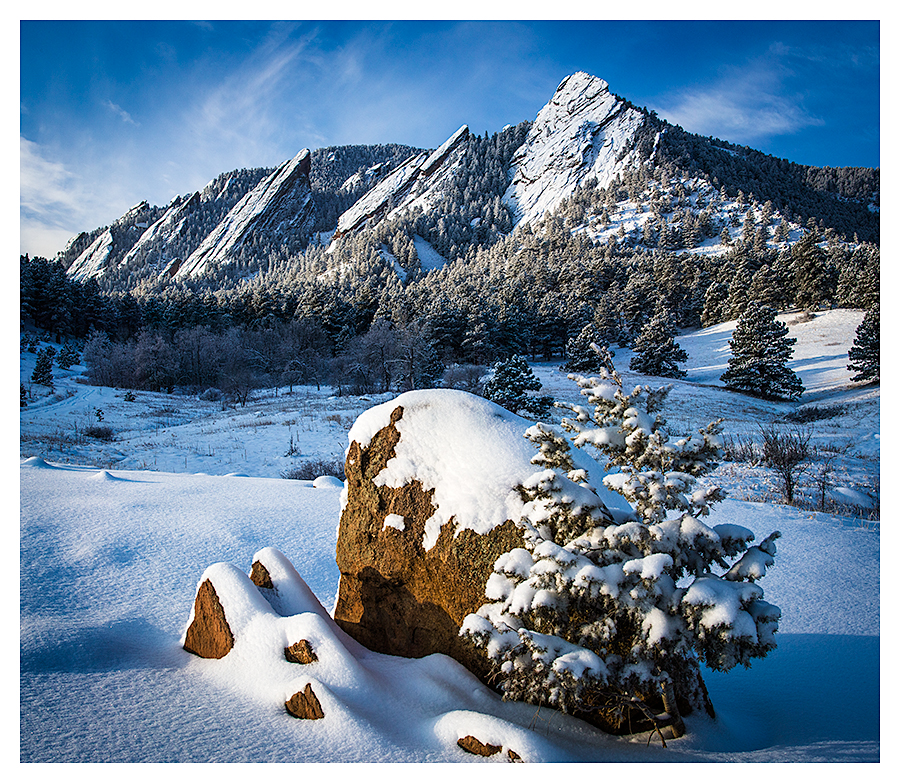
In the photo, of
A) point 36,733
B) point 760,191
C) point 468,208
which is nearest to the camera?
point 36,733

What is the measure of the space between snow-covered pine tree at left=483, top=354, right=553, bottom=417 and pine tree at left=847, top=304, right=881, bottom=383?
2119 centimetres

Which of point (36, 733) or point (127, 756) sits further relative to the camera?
point (36, 733)

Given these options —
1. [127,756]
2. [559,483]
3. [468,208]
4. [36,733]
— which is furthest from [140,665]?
[468,208]

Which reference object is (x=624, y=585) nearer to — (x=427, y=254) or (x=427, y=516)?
(x=427, y=516)

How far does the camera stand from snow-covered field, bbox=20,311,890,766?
2057 millimetres

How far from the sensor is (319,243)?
152m

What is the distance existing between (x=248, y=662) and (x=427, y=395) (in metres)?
2.02

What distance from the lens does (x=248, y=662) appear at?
2432 millimetres

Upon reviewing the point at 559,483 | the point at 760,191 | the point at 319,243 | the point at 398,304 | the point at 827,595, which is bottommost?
the point at 827,595

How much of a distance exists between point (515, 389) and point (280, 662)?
19.4 m

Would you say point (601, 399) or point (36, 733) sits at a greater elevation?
point (601, 399)

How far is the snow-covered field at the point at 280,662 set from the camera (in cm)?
206
